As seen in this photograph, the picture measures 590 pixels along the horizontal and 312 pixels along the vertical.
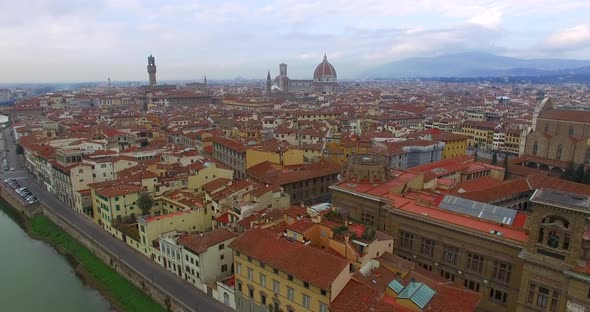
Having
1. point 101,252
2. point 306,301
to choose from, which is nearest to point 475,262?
point 306,301

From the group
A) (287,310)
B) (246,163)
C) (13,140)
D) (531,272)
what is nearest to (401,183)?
(531,272)

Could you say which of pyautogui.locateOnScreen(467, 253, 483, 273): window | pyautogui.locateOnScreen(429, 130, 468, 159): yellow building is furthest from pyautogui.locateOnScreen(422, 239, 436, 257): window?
pyautogui.locateOnScreen(429, 130, 468, 159): yellow building

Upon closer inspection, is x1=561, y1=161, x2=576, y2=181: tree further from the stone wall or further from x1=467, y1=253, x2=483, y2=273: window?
the stone wall

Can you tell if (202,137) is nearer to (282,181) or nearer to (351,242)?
(282,181)

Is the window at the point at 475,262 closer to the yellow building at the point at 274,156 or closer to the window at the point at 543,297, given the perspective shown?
the window at the point at 543,297

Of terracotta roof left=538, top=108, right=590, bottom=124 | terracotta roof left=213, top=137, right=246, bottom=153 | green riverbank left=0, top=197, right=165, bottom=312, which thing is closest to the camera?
green riverbank left=0, top=197, right=165, bottom=312

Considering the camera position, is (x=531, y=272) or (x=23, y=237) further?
(x=23, y=237)
